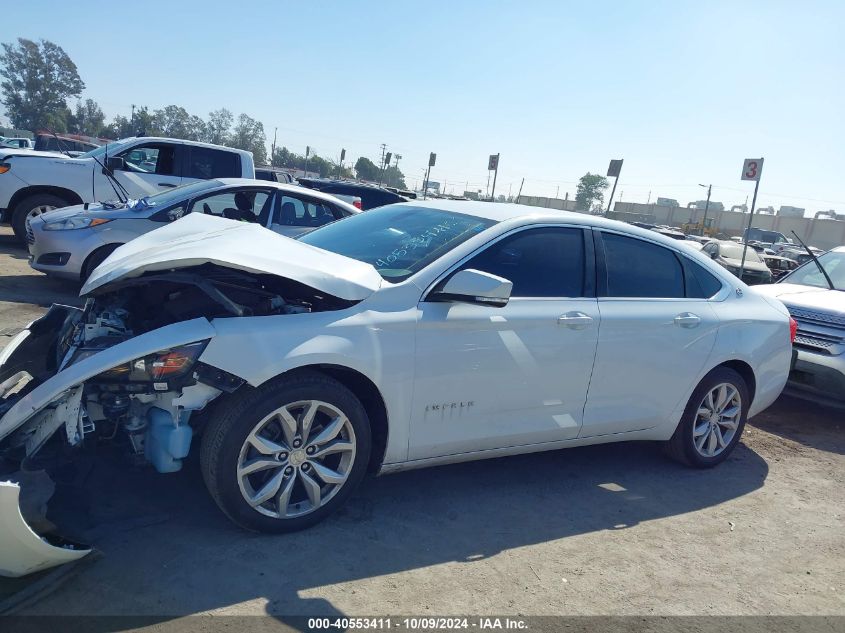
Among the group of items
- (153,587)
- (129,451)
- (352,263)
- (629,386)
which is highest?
(352,263)

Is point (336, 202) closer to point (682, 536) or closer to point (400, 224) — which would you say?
point (400, 224)

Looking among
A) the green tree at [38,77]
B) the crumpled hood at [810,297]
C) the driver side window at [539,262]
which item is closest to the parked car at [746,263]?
the crumpled hood at [810,297]

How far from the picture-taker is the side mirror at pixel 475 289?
3445 mm

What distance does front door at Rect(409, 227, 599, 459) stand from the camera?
11.7ft

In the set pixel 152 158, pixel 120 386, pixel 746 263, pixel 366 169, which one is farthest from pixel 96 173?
pixel 366 169

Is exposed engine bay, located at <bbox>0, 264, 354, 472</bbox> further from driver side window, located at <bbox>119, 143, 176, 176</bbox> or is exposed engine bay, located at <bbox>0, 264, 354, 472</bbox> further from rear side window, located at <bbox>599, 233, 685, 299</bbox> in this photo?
driver side window, located at <bbox>119, 143, 176, 176</bbox>

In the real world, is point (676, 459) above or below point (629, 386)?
below

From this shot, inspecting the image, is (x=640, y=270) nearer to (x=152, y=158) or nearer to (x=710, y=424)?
(x=710, y=424)

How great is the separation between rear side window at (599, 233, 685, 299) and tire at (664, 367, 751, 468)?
716mm

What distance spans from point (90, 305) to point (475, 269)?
2137 mm

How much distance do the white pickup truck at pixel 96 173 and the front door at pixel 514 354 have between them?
26.0 feet

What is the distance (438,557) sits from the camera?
335cm

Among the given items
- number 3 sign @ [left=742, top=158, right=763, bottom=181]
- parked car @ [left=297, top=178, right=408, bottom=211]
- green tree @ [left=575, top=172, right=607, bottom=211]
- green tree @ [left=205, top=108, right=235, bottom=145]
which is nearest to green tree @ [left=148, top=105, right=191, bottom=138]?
green tree @ [left=205, top=108, right=235, bottom=145]

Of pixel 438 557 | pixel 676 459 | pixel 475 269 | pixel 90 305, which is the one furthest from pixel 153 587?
pixel 676 459
